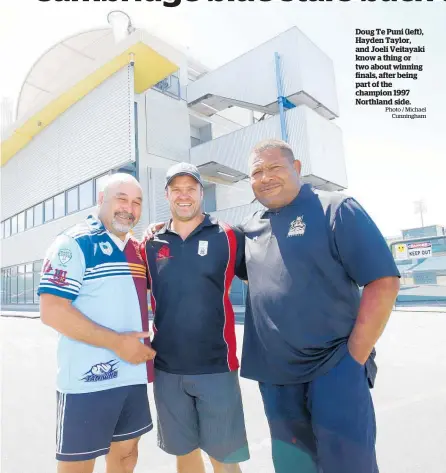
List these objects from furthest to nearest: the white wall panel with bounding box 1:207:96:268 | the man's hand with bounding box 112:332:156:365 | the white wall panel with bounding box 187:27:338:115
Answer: the white wall panel with bounding box 1:207:96:268 → the white wall panel with bounding box 187:27:338:115 → the man's hand with bounding box 112:332:156:365

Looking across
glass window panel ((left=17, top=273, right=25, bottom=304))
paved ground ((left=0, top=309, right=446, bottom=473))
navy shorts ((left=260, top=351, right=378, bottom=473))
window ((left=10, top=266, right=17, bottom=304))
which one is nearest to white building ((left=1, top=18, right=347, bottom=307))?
glass window panel ((left=17, top=273, right=25, bottom=304))

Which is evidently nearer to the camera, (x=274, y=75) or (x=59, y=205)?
(x=274, y=75)

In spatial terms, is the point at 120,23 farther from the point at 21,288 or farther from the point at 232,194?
the point at 21,288

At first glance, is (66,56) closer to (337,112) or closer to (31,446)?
(337,112)

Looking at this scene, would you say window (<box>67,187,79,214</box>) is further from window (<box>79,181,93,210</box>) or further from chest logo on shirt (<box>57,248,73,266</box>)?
chest logo on shirt (<box>57,248,73,266</box>)

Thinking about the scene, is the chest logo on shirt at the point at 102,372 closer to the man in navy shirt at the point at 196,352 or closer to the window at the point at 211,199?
the man in navy shirt at the point at 196,352

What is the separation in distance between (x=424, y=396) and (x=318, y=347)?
10.4 ft

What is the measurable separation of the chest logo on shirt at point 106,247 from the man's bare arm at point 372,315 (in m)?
1.55

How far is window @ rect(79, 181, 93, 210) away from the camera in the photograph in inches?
688

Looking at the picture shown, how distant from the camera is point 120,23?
1941 centimetres

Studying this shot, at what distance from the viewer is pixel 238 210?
1662 cm

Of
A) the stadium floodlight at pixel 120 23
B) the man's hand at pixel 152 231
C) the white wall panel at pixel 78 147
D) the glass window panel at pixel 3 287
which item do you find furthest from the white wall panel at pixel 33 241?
the man's hand at pixel 152 231

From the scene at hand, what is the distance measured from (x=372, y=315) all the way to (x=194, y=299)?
1113mm

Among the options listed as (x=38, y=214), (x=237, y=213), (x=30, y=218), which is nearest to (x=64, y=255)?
(x=237, y=213)
